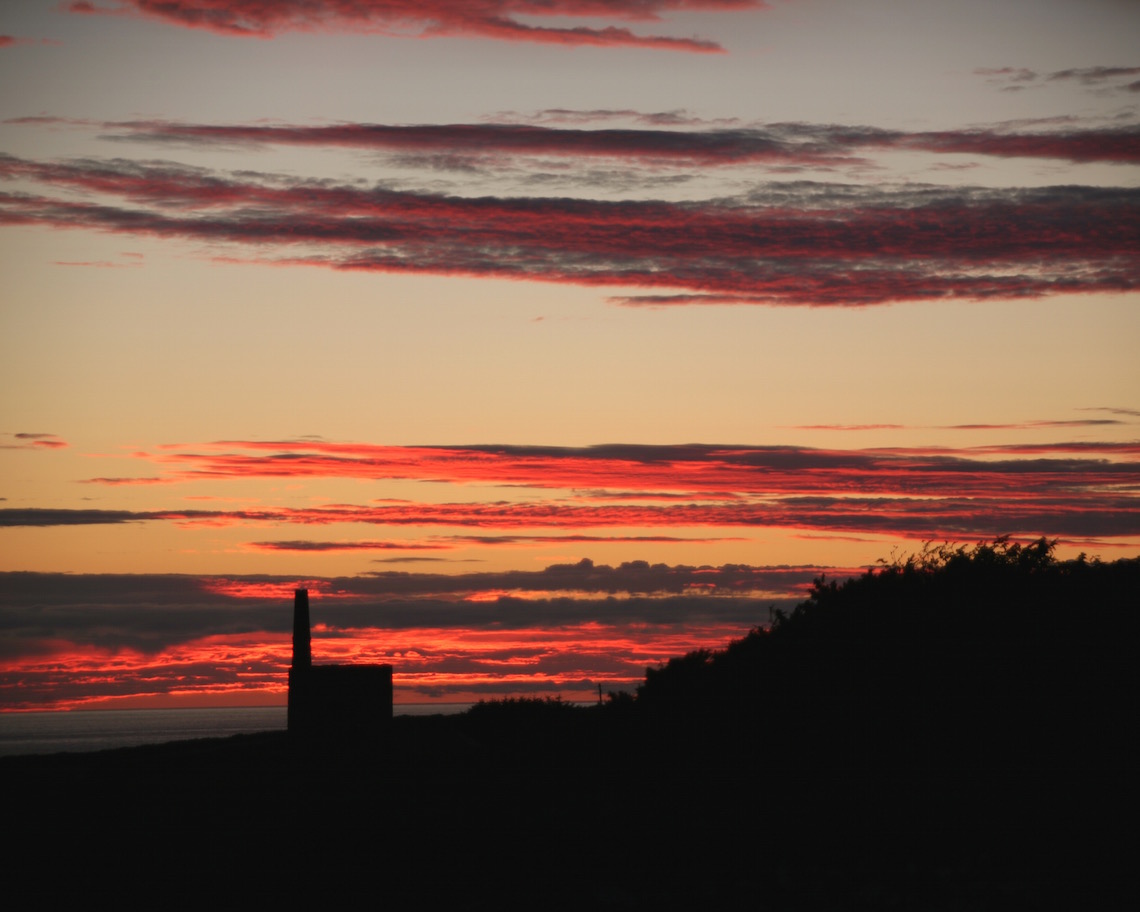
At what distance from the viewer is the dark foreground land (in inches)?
888

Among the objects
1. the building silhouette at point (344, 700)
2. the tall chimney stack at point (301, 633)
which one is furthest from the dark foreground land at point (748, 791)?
the tall chimney stack at point (301, 633)

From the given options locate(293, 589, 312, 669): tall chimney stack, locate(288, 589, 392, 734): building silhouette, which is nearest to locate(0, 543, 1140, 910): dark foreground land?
locate(288, 589, 392, 734): building silhouette

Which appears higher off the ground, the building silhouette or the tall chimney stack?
the tall chimney stack

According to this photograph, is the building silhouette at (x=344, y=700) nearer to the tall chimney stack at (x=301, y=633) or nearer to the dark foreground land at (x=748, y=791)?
the dark foreground land at (x=748, y=791)

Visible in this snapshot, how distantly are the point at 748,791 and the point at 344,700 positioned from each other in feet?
35.0

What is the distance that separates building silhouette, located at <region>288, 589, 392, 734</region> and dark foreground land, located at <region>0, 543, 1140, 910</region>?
0.41m

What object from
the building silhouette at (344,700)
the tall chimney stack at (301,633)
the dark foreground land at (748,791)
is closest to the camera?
the dark foreground land at (748,791)

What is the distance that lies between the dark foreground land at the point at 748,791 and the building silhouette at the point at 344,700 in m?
0.41

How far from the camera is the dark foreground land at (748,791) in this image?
22562 millimetres

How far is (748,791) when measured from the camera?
29.7 meters

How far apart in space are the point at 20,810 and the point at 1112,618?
2567 cm

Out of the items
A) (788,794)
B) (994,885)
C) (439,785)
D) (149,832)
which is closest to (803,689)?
(788,794)

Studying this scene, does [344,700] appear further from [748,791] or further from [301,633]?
[748,791]

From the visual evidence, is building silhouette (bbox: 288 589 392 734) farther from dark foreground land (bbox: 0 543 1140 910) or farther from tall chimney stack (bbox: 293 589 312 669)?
tall chimney stack (bbox: 293 589 312 669)
